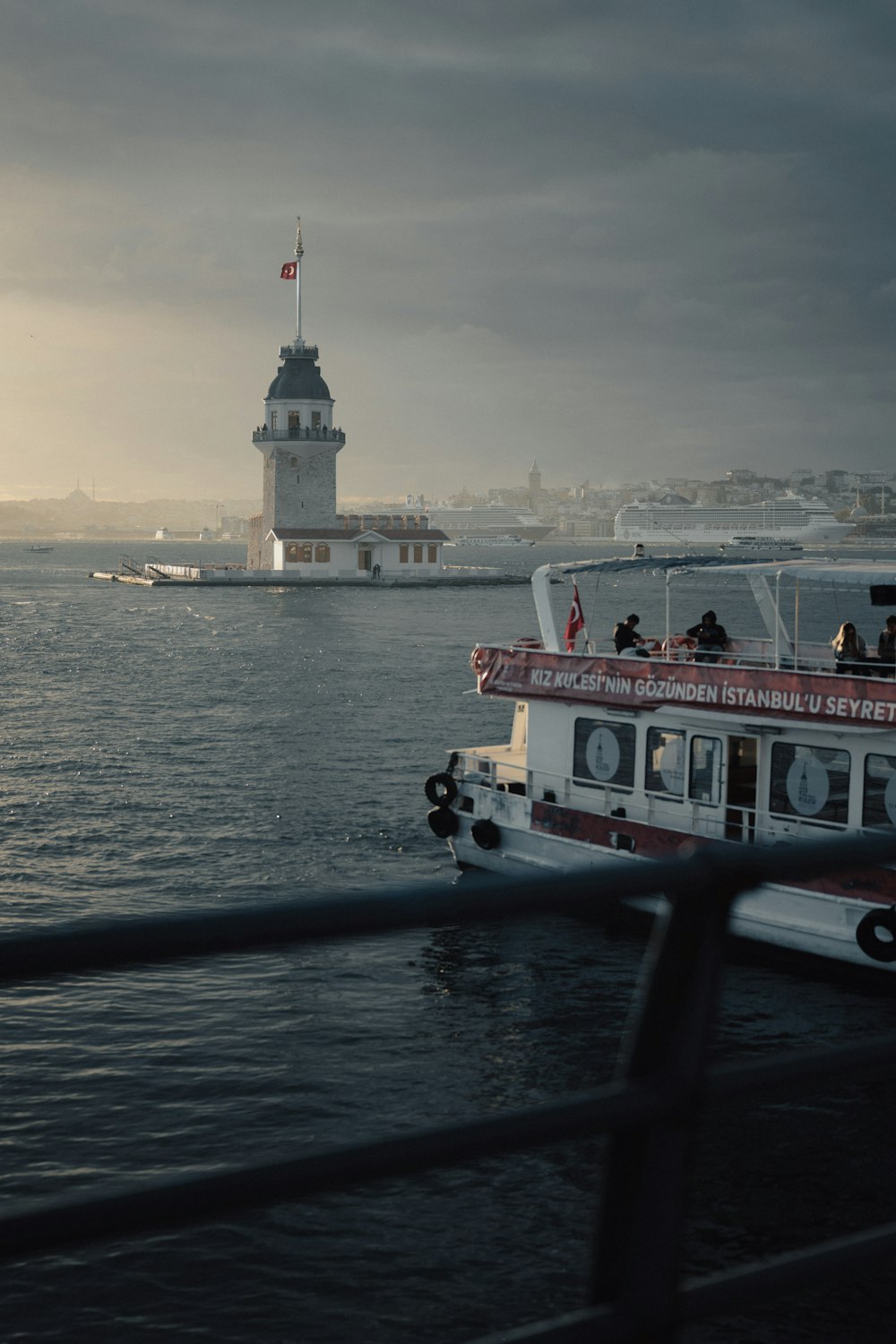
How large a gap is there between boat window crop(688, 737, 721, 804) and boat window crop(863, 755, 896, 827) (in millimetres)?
2317

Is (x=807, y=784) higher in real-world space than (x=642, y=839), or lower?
higher

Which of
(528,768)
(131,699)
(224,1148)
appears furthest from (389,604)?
(224,1148)

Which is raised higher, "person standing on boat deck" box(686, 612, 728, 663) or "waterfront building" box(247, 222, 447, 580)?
"waterfront building" box(247, 222, 447, 580)

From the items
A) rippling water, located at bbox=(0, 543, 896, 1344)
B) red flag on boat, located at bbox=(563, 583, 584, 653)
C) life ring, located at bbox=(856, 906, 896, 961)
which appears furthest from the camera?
red flag on boat, located at bbox=(563, 583, 584, 653)

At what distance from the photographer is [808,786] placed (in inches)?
755

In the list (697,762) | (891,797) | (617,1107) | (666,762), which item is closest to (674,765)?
(666,762)

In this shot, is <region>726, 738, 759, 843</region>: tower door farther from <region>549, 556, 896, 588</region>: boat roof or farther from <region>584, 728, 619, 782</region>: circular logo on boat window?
<region>549, 556, 896, 588</region>: boat roof

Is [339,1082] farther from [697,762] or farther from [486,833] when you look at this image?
[486,833]

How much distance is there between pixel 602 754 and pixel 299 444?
96.0m

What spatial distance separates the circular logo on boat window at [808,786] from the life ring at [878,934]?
6.70ft

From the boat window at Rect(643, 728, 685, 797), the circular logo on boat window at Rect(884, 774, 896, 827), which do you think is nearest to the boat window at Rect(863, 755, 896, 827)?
the circular logo on boat window at Rect(884, 774, 896, 827)

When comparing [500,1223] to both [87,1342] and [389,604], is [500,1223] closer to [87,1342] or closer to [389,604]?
[87,1342]

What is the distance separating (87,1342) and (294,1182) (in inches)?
407

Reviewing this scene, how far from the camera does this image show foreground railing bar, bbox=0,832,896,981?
4.58 ft
